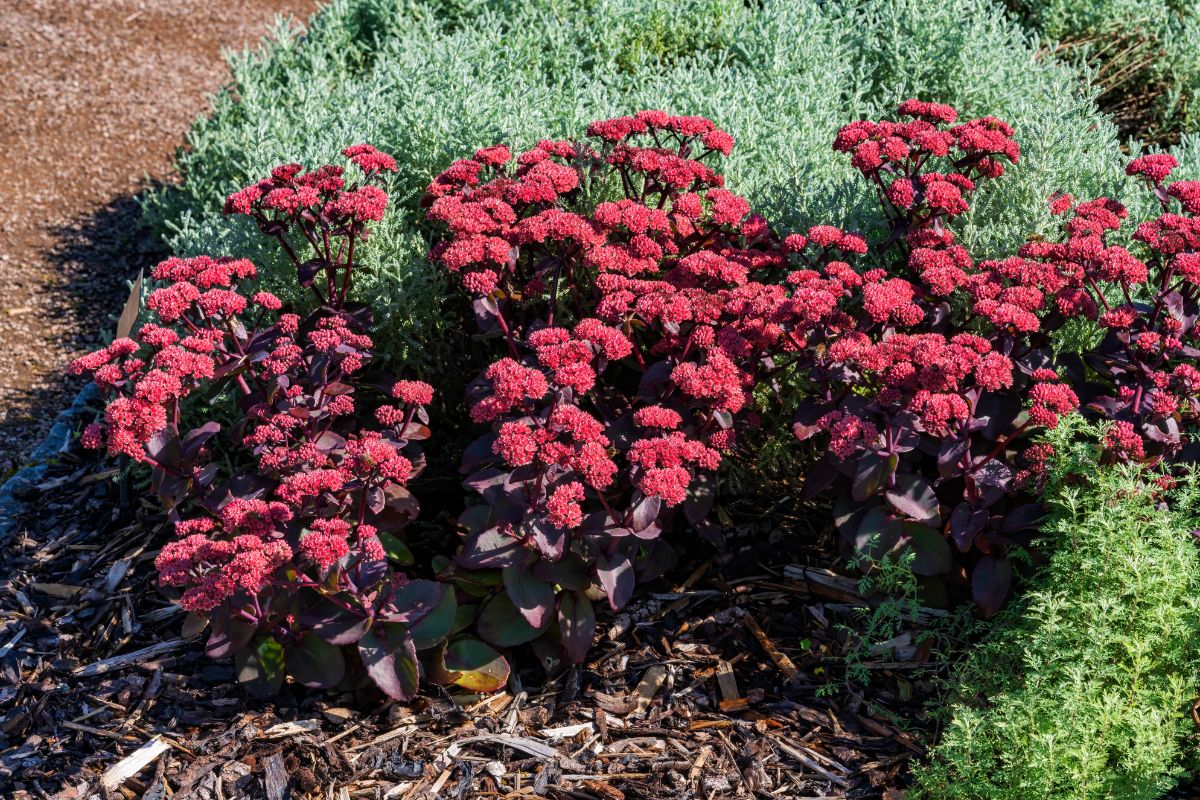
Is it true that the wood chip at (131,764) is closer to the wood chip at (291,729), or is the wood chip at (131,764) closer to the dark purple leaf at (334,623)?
the wood chip at (291,729)

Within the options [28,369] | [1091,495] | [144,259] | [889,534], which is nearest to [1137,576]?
[1091,495]

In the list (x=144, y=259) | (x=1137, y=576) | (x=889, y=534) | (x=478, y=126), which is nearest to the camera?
(x=1137, y=576)

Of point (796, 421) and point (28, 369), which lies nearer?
point (796, 421)

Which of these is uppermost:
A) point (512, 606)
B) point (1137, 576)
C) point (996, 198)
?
point (996, 198)

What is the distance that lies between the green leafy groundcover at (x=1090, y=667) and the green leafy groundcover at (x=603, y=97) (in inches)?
51.1

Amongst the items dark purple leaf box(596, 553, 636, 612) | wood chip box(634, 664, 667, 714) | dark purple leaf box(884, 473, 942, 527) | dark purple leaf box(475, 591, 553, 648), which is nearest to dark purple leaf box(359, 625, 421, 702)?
dark purple leaf box(475, 591, 553, 648)

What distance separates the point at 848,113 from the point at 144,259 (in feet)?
12.1

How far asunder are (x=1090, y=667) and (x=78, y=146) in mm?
6356

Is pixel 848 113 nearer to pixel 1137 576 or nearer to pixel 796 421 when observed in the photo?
pixel 796 421

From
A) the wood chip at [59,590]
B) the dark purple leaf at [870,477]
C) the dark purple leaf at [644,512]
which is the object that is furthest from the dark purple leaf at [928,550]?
the wood chip at [59,590]

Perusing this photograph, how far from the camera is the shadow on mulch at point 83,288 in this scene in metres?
4.74

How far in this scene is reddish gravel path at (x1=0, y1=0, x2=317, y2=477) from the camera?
525 cm

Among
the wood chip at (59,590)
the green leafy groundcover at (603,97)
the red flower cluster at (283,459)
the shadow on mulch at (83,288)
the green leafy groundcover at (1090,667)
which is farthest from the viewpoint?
the shadow on mulch at (83,288)

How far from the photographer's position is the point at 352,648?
3062 millimetres
